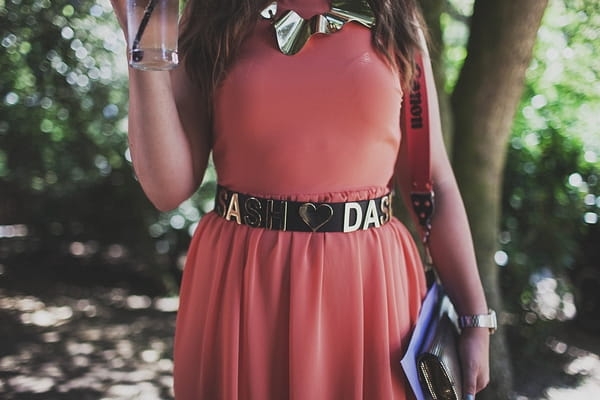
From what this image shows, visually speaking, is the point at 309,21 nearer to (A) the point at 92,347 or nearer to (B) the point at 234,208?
(B) the point at 234,208

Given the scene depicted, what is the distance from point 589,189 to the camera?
5.17 m

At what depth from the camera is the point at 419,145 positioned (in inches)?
61.6

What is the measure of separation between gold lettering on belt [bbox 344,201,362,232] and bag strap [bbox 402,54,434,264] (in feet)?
0.91

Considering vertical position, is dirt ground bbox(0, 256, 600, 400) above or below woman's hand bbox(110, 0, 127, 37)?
below

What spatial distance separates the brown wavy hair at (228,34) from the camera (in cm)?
135

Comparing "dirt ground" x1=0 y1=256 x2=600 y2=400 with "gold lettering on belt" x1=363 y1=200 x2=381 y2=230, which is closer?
"gold lettering on belt" x1=363 y1=200 x2=381 y2=230

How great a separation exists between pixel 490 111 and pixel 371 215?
7.67 feet

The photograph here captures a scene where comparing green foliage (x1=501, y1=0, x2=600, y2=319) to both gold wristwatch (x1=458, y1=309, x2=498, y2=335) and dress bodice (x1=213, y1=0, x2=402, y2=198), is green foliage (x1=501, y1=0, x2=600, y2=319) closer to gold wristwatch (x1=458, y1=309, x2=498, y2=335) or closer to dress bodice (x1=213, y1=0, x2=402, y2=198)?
gold wristwatch (x1=458, y1=309, x2=498, y2=335)

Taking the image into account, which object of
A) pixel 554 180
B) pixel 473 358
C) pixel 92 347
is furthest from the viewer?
pixel 92 347

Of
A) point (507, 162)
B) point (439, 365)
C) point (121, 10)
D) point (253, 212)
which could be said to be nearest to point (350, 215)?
point (253, 212)

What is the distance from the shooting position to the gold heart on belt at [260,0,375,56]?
1.33m

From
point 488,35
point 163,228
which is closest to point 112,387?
point 163,228

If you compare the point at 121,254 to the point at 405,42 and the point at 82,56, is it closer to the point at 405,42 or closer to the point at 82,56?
the point at 82,56

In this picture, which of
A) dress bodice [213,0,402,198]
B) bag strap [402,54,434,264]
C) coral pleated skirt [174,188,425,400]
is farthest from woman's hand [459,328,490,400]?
dress bodice [213,0,402,198]
